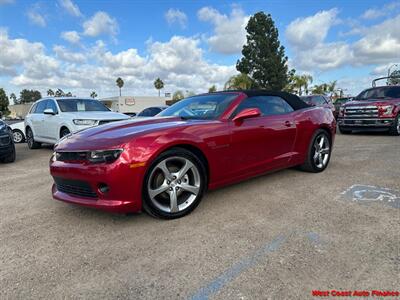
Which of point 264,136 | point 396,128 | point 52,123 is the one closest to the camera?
point 264,136

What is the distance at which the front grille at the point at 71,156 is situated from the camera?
124 inches

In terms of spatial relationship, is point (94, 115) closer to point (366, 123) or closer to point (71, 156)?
point (71, 156)

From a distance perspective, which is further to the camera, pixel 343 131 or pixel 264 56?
pixel 264 56

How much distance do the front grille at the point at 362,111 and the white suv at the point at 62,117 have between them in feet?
25.1

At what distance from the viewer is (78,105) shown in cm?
878

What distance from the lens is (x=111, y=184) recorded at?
9.66ft

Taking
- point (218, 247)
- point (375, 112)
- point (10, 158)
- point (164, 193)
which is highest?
point (375, 112)

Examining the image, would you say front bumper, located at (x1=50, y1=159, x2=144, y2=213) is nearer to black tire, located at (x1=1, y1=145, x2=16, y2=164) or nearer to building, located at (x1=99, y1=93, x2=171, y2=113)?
black tire, located at (x1=1, y1=145, x2=16, y2=164)

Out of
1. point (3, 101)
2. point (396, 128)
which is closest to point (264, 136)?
point (396, 128)

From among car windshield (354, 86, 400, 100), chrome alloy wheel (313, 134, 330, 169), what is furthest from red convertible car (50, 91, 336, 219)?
car windshield (354, 86, 400, 100)

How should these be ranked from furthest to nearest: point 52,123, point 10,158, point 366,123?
point 366,123 < point 52,123 < point 10,158

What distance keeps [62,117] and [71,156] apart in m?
5.50

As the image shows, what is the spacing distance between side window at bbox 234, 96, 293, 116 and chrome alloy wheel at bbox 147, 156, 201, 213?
1040 mm

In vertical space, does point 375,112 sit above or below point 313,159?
above
